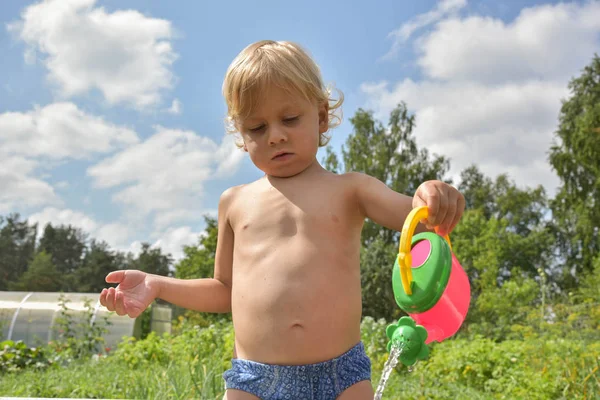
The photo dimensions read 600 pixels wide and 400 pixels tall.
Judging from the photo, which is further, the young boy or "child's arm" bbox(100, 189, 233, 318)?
"child's arm" bbox(100, 189, 233, 318)

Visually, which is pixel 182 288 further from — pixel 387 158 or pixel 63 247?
pixel 63 247

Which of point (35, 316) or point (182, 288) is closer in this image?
point (182, 288)

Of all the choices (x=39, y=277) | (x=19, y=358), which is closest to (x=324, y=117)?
(x=19, y=358)

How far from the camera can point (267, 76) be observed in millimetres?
1709

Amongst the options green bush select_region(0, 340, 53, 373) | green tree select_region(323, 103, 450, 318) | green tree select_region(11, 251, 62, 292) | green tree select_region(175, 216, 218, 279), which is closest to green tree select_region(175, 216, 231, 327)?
green tree select_region(175, 216, 218, 279)

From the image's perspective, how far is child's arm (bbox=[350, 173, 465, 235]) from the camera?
1.46m

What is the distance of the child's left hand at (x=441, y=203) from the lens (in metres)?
1.45

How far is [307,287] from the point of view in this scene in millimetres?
1607

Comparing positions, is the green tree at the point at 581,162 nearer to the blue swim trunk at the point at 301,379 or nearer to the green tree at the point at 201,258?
the green tree at the point at 201,258

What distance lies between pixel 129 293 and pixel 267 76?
794 mm

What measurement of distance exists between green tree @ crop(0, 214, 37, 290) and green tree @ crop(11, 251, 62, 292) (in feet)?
4.28

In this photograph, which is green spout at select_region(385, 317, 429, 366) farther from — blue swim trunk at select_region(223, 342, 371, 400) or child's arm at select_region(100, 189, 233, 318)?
child's arm at select_region(100, 189, 233, 318)

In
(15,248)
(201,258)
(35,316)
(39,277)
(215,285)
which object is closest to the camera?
(215,285)

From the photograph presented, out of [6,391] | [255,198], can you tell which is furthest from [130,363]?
[255,198]
